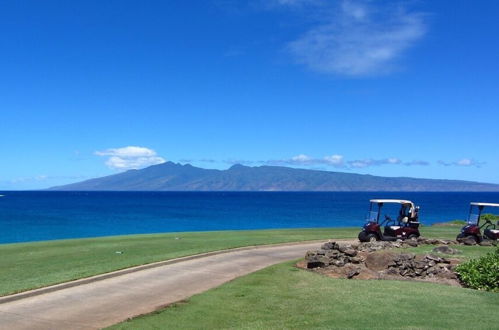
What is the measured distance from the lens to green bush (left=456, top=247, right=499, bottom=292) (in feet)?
43.4

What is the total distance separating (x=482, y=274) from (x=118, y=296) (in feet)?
32.9

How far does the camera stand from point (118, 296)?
12453mm

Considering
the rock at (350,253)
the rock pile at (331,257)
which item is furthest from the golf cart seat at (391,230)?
the rock at (350,253)

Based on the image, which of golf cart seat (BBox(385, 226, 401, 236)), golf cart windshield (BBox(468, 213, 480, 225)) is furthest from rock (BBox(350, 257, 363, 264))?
golf cart windshield (BBox(468, 213, 480, 225))

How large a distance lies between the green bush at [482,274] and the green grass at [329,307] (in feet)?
2.29

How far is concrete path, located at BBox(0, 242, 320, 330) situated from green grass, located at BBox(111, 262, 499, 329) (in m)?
0.84

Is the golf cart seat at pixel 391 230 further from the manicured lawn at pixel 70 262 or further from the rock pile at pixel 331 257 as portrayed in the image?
the rock pile at pixel 331 257

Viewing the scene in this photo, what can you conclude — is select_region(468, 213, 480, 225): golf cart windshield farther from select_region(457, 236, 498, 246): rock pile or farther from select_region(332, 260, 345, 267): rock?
select_region(332, 260, 345, 267): rock

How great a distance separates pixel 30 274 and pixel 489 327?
44.2 ft

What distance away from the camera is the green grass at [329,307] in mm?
9477

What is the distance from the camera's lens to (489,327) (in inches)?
360

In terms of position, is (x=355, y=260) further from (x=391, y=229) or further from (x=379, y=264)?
(x=391, y=229)

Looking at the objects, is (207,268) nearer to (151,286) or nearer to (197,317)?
(151,286)

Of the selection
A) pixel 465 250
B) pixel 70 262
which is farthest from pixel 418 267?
pixel 70 262
